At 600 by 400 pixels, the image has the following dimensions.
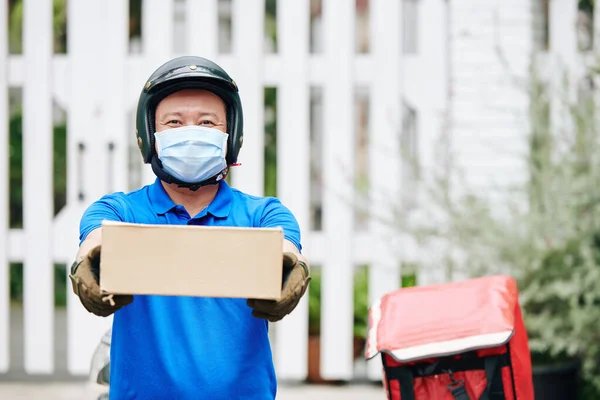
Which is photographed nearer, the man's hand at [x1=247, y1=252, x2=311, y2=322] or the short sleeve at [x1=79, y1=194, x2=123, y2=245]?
the man's hand at [x1=247, y1=252, x2=311, y2=322]

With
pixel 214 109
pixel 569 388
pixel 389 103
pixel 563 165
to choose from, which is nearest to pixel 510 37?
pixel 389 103

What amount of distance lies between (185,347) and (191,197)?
1.16 feet

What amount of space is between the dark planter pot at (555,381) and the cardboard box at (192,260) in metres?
2.48

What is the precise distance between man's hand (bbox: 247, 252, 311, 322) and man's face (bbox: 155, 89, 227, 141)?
416mm

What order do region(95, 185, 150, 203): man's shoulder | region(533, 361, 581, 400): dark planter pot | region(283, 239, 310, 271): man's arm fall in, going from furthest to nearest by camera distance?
1. region(533, 361, 581, 400): dark planter pot
2. region(95, 185, 150, 203): man's shoulder
3. region(283, 239, 310, 271): man's arm

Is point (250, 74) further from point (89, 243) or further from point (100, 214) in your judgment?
point (89, 243)

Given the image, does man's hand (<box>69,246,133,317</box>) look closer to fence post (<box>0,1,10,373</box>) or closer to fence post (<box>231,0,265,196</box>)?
fence post (<box>231,0,265,196</box>)

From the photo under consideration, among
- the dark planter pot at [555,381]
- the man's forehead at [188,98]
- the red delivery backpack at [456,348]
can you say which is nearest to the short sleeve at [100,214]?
the man's forehead at [188,98]

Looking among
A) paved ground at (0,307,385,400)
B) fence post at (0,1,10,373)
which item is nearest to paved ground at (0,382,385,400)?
paved ground at (0,307,385,400)

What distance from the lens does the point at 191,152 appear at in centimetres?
190

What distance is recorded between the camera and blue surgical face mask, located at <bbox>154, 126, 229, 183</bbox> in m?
1.91

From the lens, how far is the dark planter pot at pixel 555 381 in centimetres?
383

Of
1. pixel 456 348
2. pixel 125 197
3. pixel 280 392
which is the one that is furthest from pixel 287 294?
pixel 280 392

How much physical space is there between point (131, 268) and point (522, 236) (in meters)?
2.66
